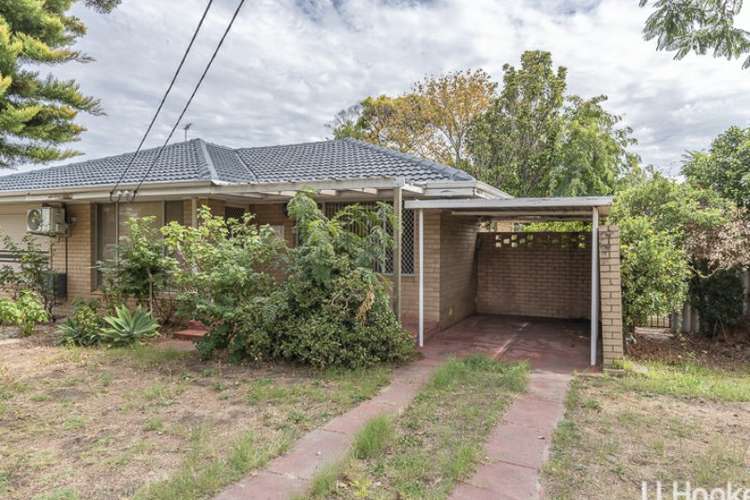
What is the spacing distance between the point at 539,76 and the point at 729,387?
14.9 m

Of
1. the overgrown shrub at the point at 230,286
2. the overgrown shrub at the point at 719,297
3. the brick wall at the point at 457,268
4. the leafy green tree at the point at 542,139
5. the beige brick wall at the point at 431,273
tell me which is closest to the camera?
the overgrown shrub at the point at 230,286

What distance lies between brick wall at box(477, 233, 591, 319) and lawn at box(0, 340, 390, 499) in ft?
19.1

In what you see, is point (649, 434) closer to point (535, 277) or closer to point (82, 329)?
point (535, 277)

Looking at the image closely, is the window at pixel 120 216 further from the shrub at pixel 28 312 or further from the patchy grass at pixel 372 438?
the patchy grass at pixel 372 438

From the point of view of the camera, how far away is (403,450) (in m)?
3.95

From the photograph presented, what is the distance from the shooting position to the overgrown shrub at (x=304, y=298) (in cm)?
643

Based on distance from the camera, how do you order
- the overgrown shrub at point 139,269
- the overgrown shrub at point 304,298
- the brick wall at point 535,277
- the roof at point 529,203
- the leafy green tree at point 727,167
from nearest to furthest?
the overgrown shrub at point 304,298, the roof at point 529,203, the overgrown shrub at point 139,269, the leafy green tree at point 727,167, the brick wall at point 535,277

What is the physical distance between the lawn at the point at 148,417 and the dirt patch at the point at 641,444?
86.0 inches

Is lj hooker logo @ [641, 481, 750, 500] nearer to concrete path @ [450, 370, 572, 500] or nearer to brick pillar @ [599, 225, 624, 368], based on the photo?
concrete path @ [450, 370, 572, 500]

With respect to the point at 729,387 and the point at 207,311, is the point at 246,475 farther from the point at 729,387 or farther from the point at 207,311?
the point at 729,387

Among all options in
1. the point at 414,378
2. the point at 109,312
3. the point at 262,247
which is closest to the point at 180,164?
the point at 109,312

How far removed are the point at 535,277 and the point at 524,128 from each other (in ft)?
31.4

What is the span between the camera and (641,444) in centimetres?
407

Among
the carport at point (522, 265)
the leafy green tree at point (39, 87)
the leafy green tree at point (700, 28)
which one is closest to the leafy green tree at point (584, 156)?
the carport at point (522, 265)
